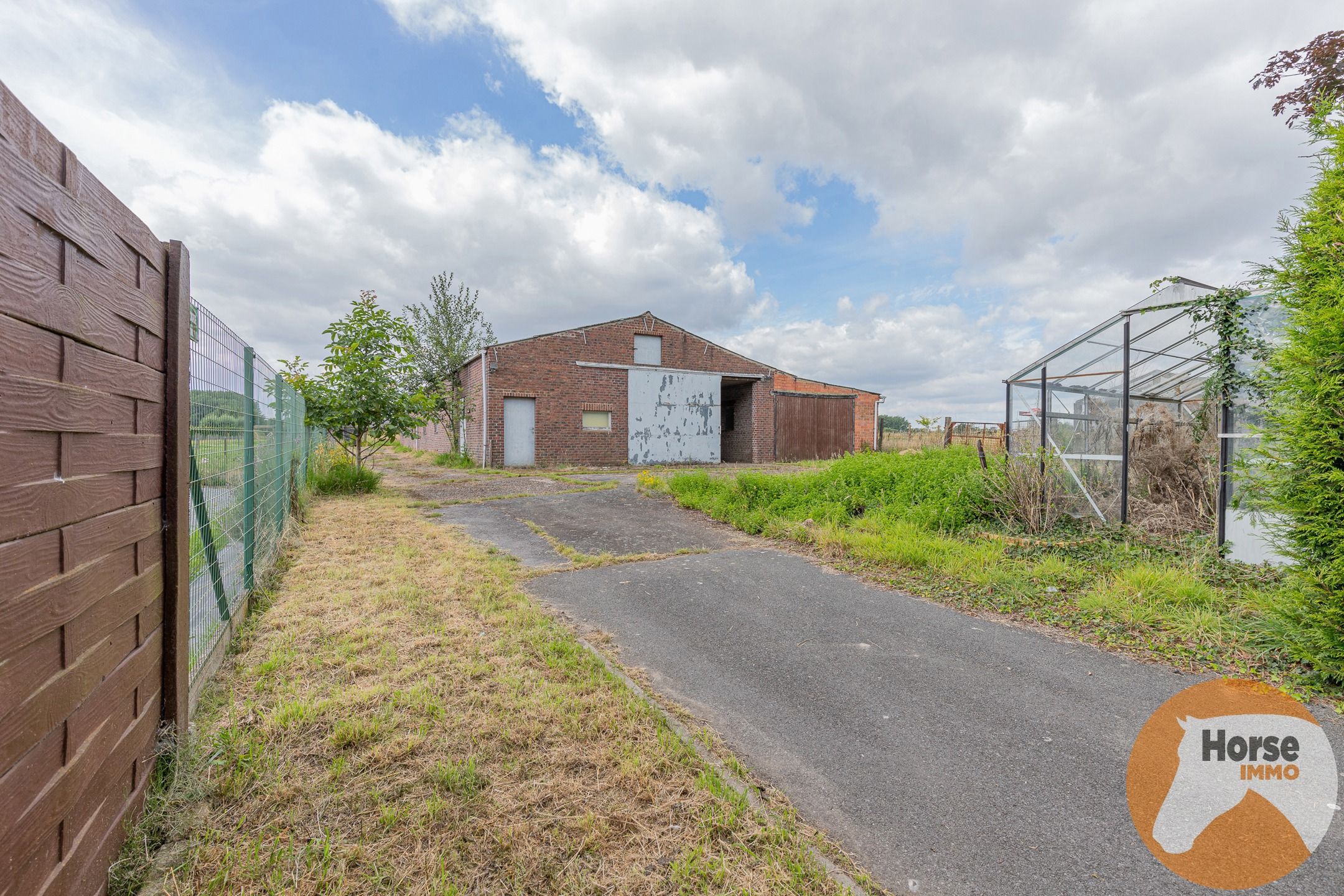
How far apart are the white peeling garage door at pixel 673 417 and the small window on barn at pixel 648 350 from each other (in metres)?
0.39

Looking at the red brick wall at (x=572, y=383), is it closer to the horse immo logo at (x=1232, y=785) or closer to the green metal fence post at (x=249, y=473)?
the green metal fence post at (x=249, y=473)

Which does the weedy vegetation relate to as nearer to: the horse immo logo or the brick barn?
the brick barn

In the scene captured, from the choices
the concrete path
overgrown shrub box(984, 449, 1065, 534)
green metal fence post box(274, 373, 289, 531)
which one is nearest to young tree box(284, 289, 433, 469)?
green metal fence post box(274, 373, 289, 531)

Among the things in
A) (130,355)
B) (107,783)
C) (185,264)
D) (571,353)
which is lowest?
(107,783)

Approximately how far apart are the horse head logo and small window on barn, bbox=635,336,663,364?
17680 mm

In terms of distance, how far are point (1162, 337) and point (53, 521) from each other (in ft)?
32.0

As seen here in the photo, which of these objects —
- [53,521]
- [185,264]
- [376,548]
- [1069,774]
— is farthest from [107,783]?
[376,548]

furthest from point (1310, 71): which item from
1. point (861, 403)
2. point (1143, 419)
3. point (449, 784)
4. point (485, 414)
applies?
point (861, 403)

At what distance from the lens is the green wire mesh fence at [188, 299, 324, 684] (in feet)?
8.98

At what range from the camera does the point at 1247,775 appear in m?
2.52

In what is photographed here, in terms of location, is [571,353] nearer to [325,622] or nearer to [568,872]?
[325,622]

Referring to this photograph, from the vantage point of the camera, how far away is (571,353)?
18.4 metres

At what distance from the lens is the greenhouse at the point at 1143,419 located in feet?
21.2

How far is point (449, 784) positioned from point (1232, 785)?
128 inches
